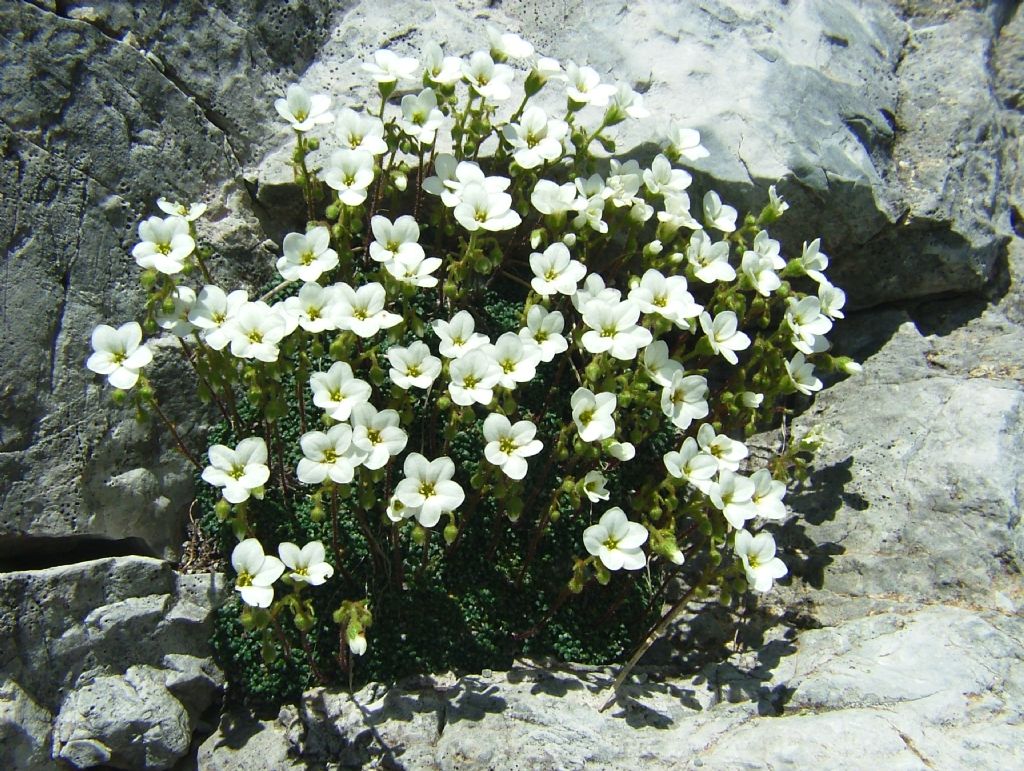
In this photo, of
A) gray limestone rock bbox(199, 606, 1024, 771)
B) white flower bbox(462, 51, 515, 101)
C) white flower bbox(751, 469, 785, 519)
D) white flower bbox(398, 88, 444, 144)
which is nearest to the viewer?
gray limestone rock bbox(199, 606, 1024, 771)

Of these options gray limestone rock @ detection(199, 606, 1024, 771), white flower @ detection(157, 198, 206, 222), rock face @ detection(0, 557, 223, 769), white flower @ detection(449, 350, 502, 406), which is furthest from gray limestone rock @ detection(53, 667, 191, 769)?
white flower @ detection(157, 198, 206, 222)

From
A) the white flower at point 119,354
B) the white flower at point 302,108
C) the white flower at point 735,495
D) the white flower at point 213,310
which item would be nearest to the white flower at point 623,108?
the white flower at point 302,108

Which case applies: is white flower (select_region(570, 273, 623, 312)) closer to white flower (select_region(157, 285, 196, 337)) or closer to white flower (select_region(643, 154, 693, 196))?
white flower (select_region(643, 154, 693, 196))

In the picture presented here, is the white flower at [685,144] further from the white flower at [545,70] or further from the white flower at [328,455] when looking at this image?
the white flower at [328,455]

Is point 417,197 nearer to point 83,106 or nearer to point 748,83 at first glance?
point 83,106

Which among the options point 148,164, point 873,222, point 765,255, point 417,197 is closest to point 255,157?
point 148,164
